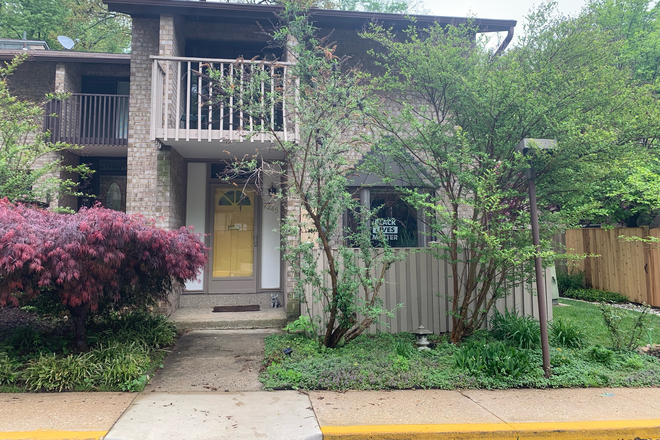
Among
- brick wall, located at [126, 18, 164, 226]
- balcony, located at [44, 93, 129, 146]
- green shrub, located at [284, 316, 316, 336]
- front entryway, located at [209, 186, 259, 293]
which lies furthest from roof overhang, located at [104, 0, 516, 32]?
green shrub, located at [284, 316, 316, 336]

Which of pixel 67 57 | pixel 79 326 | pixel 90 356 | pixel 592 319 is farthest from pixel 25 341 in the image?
pixel 592 319

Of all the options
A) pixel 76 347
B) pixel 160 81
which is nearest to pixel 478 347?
pixel 76 347

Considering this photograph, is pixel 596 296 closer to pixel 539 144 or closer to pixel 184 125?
pixel 539 144

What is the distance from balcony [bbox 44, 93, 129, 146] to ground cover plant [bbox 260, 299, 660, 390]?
21.6 feet

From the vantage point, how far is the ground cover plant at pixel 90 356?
4.55m

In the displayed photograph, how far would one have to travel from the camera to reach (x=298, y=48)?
5246mm

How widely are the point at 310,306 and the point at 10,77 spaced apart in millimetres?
9604

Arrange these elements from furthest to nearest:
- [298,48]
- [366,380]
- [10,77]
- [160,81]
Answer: [10,77] < [160,81] < [298,48] < [366,380]

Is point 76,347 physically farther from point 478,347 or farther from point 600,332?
point 600,332

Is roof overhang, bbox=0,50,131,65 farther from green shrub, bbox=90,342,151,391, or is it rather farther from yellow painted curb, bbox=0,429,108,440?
yellow painted curb, bbox=0,429,108,440

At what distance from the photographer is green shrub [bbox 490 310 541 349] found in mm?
5996

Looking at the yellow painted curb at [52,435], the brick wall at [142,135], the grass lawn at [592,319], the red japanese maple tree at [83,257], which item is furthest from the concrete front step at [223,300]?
the grass lawn at [592,319]

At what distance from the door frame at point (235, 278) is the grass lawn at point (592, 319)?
20.5 ft

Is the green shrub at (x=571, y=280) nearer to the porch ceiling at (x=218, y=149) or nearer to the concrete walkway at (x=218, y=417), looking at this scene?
the porch ceiling at (x=218, y=149)
